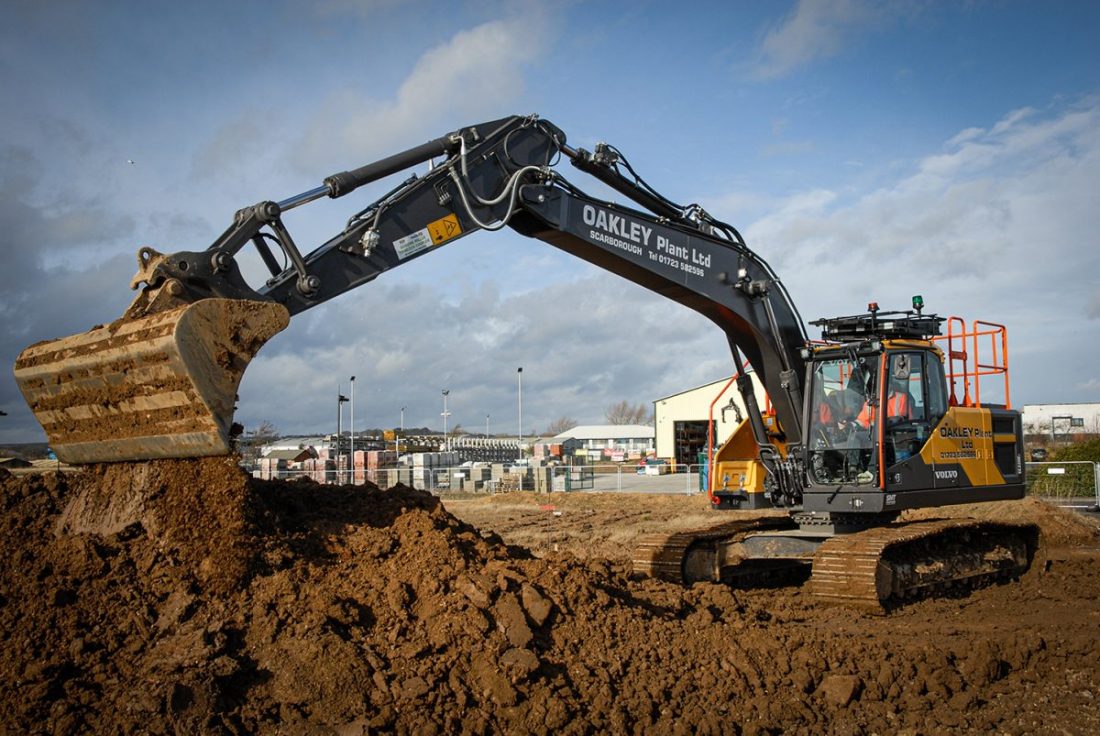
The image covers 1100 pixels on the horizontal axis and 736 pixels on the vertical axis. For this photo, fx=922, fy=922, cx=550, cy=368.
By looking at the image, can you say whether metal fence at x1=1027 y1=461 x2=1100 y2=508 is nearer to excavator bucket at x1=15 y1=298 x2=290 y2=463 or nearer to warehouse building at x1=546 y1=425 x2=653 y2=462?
excavator bucket at x1=15 y1=298 x2=290 y2=463

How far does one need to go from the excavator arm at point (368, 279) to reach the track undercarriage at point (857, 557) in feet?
3.51

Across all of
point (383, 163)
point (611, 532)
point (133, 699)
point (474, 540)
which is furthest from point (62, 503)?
point (611, 532)

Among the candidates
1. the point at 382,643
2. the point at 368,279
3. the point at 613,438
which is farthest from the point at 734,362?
the point at 613,438

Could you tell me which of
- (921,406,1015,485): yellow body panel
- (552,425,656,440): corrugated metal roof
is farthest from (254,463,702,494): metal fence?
(552,425,656,440): corrugated metal roof

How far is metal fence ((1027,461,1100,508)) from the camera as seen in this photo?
23719 mm

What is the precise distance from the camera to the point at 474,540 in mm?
7336

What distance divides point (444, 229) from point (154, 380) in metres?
2.81

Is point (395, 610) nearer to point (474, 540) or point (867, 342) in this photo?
point (474, 540)

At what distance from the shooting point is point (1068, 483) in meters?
24.0

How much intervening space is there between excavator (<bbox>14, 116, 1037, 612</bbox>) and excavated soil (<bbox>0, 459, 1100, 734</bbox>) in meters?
0.60

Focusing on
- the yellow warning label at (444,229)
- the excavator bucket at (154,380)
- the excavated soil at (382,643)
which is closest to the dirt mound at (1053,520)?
the excavated soil at (382,643)

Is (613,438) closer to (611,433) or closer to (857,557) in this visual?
(611,433)

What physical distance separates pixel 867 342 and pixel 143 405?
725 cm

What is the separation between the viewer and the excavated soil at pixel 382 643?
5215mm
